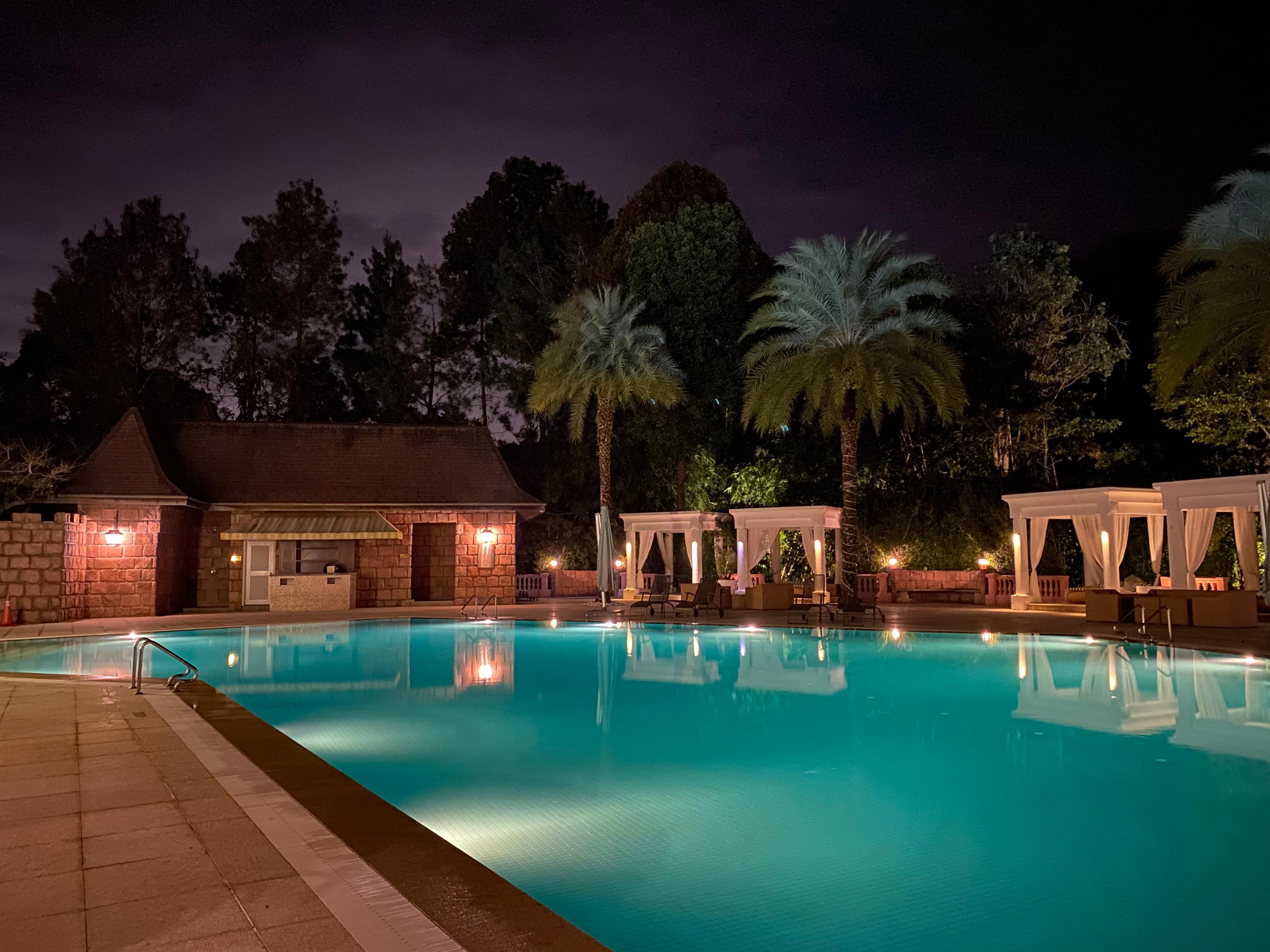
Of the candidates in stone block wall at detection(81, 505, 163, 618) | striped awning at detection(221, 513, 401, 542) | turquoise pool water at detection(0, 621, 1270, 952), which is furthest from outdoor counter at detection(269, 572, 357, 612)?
turquoise pool water at detection(0, 621, 1270, 952)

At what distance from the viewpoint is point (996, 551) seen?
25.8 meters

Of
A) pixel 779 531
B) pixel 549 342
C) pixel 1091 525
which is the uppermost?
pixel 549 342

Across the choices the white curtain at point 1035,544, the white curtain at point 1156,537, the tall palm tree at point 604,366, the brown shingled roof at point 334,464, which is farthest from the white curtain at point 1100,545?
the brown shingled roof at point 334,464

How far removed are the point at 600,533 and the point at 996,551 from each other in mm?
10721

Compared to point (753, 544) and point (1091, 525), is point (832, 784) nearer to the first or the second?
point (1091, 525)

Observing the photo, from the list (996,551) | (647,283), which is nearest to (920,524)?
(996,551)

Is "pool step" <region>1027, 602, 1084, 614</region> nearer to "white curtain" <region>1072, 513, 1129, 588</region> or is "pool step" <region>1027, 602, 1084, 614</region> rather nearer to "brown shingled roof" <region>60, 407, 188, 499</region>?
"white curtain" <region>1072, 513, 1129, 588</region>

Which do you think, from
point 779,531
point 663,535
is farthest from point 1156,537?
point 663,535

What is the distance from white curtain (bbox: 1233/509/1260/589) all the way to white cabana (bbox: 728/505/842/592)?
8259mm

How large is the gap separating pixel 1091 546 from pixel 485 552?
14845 mm

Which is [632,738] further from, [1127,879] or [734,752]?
[1127,879]

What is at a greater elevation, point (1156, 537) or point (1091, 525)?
→ point (1091, 525)

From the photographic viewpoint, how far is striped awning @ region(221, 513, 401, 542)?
23453mm

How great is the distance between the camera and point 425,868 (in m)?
4.16
